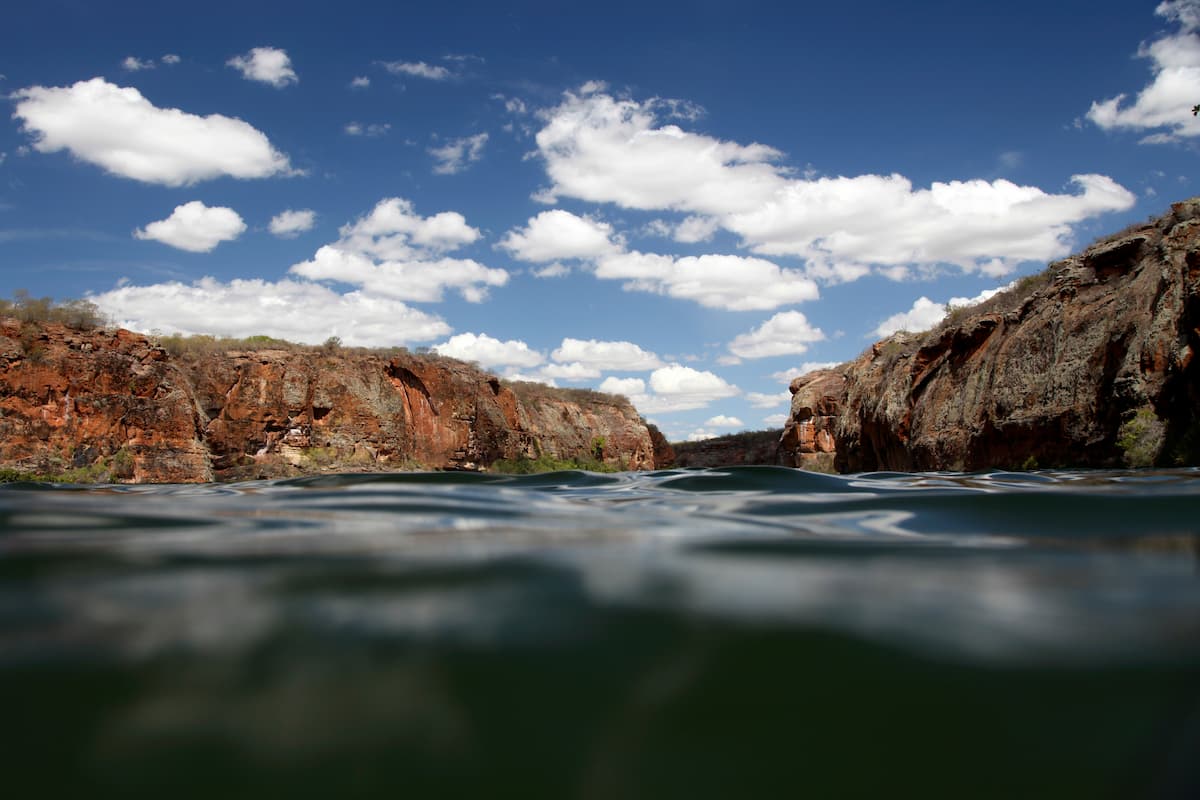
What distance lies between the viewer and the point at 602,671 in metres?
1.35

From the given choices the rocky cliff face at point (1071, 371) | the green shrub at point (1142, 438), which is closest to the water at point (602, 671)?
the green shrub at point (1142, 438)

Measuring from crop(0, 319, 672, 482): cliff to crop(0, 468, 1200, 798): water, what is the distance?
A: 2507cm

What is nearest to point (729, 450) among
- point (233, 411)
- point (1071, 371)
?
point (233, 411)

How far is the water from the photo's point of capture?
1.07m

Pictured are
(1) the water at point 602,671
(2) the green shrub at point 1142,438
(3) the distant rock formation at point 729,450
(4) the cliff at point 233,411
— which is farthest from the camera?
(3) the distant rock formation at point 729,450

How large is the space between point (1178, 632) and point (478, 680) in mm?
1363

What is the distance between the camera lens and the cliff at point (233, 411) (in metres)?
22.8

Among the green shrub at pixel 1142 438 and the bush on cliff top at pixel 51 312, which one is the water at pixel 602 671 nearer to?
the green shrub at pixel 1142 438

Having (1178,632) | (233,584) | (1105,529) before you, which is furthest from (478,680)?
(1105,529)

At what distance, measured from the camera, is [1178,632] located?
147 cm

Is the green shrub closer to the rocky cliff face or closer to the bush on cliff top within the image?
the rocky cliff face

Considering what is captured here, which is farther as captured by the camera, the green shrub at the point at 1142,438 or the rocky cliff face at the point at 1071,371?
the rocky cliff face at the point at 1071,371

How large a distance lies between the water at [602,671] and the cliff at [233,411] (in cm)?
2507

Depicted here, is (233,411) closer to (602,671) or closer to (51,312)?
(51,312)
